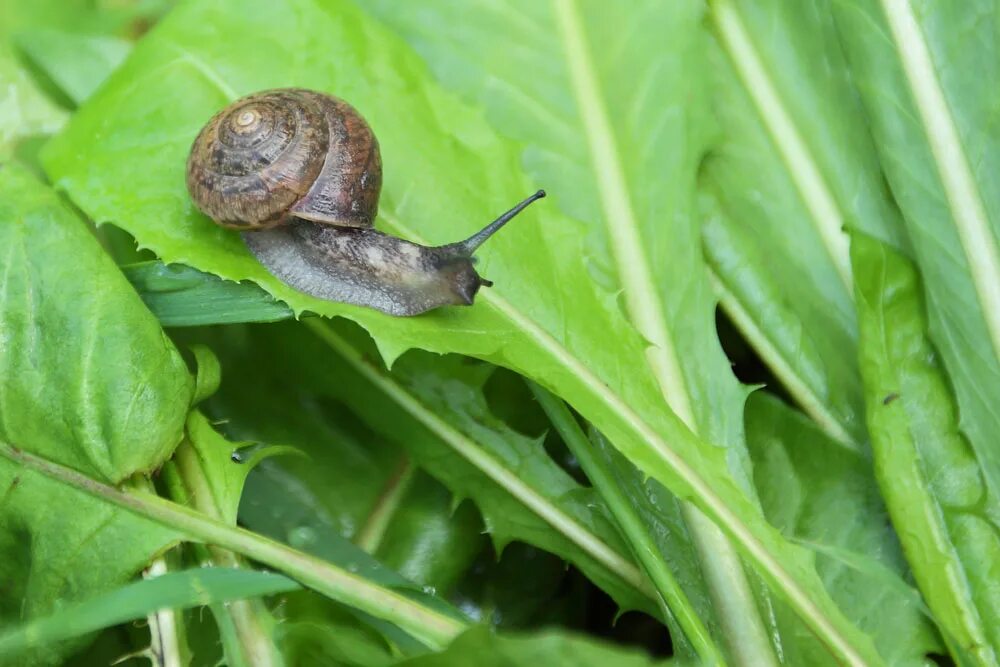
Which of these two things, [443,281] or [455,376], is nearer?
[443,281]

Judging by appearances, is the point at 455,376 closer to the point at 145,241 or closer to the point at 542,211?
the point at 542,211

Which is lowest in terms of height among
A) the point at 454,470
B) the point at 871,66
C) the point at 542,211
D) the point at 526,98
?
the point at 454,470

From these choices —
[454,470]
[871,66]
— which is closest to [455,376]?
[454,470]

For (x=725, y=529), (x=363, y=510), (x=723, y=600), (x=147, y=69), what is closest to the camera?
(x=725, y=529)

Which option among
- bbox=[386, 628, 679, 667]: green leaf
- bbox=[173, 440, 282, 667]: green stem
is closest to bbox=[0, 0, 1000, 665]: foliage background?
bbox=[173, 440, 282, 667]: green stem

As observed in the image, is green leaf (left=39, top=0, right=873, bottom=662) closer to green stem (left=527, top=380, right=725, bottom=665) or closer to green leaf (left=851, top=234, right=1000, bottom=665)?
green stem (left=527, top=380, right=725, bottom=665)

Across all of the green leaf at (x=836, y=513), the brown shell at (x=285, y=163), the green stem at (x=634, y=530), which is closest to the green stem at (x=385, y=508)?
the green stem at (x=634, y=530)

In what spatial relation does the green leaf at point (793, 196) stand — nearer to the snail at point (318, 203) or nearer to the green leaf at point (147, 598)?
the snail at point (318, 203)

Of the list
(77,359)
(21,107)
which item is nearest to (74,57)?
(21,107)
